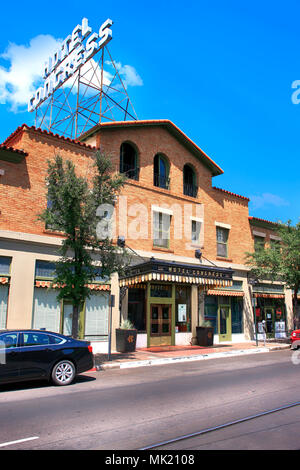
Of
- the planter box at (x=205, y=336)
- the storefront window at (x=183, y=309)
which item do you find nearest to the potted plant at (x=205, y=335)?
the planter box at (x=205, y=336)

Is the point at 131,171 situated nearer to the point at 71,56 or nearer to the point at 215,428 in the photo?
the point at 71,56

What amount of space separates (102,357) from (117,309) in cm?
297

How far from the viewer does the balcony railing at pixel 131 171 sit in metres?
19.4

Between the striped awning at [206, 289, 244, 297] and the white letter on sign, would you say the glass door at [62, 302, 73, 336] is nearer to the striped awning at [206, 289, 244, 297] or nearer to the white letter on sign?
the striped awning at [206, 289, 244, 297]

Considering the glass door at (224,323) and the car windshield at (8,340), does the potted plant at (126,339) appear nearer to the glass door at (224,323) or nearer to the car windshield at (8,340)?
the glass door at (224,323)

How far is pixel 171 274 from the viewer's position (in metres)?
17.5

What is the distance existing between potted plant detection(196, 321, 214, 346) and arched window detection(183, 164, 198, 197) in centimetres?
Answer: 752

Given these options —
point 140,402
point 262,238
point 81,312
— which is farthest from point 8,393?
point 262,238

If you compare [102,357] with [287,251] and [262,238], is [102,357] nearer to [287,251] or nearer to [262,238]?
[287,251]

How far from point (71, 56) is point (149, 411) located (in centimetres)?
2093

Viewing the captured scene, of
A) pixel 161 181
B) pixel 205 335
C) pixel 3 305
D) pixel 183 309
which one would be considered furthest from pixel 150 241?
pixel 3 305

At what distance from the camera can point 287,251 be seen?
23.5 m

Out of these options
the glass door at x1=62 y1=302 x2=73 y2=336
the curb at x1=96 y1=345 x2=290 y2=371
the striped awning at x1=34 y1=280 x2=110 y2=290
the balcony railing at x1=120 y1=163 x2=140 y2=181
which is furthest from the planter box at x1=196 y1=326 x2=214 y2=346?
the balcony railing at x1=120 y1=163 x2=140 y2=181

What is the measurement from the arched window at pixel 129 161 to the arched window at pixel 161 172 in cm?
139
